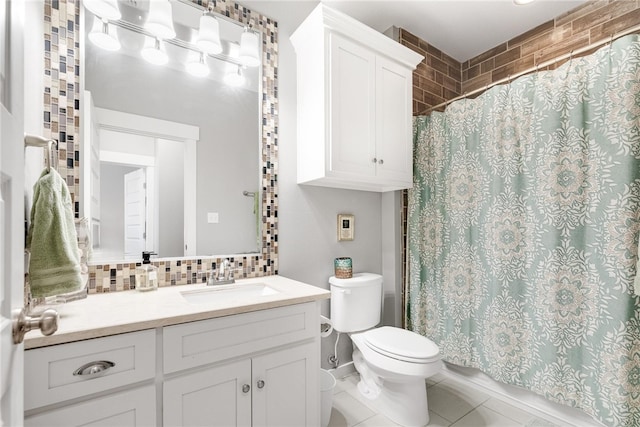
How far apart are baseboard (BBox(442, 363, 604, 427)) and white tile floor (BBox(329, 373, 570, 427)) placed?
0.03 meters

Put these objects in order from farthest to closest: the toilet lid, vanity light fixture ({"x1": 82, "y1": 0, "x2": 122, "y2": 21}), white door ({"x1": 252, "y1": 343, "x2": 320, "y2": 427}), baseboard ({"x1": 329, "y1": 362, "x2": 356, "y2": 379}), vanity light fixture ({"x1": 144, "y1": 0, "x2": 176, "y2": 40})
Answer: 1. baseboard ({"x1": 329, "y1": 362, "x2": 356, "y2": 379})
2. the toilet lid
3. vanity light fixture ({"x1": 144, "y1": 0, "x2": 176, "y2": 40})
4. vanity light fixture ({"x1": 82, "y1": 0, "x2": 122, "y2": 21})
5. white door ({"x1": 252, "y1": 343, "x2": 320, "y2": 427})

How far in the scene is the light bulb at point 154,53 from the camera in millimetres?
1547

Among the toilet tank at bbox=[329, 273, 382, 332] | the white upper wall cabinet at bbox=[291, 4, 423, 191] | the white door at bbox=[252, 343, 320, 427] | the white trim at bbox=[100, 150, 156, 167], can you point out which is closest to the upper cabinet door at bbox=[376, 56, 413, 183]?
the white upper wall cabinet at bbox=[291, 4, 423, 191]

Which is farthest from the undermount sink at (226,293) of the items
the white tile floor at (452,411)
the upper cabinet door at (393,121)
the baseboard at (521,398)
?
the baseboard at (521,398)

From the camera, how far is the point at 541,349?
5.55 feet

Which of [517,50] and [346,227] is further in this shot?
[517,50]

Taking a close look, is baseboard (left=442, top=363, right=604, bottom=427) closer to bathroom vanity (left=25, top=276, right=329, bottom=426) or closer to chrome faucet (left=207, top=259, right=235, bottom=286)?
bathroom vanity (left=25, top=276, right=329, bottom=426)

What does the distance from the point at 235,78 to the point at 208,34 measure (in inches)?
10.0

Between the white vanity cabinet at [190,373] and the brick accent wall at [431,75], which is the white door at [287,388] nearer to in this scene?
the white vanity cabinet at [190,373]

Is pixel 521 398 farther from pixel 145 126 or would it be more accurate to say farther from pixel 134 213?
pixel 145 126

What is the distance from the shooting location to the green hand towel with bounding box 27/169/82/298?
32.7 inches

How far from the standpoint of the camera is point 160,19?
1.49m

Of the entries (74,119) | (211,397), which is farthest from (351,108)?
(211,397)

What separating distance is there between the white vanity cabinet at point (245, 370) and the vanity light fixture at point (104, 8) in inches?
56.5
